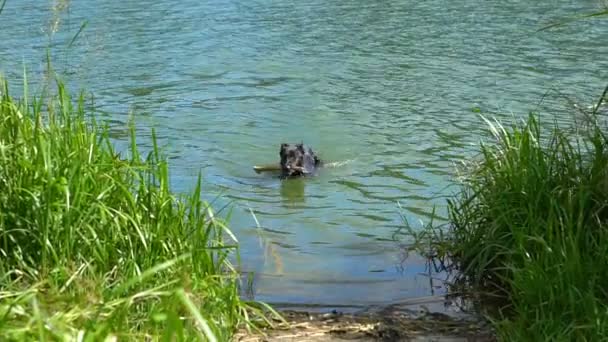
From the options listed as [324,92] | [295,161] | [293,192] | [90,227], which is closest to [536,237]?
[90,227]

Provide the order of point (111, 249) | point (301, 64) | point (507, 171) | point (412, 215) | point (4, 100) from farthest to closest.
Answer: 1. point (301, 64)
2. point (412, 215)
3. point (507, 171)
4. point (4, 100)
5. point (111, 249)

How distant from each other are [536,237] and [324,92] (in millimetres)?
7599

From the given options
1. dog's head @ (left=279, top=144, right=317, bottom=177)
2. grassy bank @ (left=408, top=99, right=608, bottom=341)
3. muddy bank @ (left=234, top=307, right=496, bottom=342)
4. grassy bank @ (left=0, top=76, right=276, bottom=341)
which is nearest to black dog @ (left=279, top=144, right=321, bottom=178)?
dog's head @ (left=279, top=144, right=317, bottom=177)

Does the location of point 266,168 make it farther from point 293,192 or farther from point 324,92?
point 324,92

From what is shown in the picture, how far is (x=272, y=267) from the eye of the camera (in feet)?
20.6

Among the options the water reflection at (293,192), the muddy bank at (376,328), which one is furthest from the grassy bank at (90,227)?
the water reflection at (293,192)

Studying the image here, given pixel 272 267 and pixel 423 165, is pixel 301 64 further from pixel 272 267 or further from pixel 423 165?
pixel 272 267

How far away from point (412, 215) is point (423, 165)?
151cm

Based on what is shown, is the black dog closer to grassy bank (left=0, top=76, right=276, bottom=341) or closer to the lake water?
the lake water

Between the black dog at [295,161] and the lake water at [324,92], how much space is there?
4.0 inches

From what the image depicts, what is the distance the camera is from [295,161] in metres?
8.78

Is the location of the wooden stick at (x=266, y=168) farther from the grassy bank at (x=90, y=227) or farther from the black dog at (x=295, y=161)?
the grassy bank at (x=90, y=227)

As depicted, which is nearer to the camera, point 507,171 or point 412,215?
point 507,171

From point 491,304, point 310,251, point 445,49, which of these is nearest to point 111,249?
point 491,304
